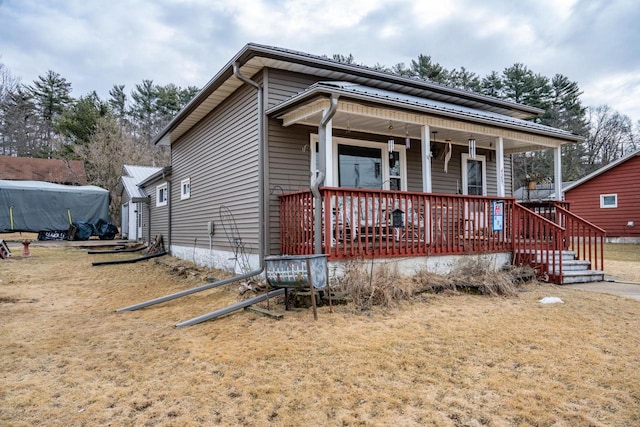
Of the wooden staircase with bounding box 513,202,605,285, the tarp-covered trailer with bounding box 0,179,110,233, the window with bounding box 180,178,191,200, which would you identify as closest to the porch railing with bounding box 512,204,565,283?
the wooden staircase with bounding box 513,202,605,285

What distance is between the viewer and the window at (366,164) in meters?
7.46

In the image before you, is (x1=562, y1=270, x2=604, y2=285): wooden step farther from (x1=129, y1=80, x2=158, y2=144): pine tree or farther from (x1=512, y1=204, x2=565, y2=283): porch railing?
(x1=129, y1=80, x2=158, y2=144): pine tree

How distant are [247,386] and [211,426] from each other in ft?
1.82

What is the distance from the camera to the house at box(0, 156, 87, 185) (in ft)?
86.5

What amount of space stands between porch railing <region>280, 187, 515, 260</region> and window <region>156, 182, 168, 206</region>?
8.13 m

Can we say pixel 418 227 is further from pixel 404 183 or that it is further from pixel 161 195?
pixel 161 195

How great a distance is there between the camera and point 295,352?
140 inches

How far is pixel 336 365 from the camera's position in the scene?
10.6ft

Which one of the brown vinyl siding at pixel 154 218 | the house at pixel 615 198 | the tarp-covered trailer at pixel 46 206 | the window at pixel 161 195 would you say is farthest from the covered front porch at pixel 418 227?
the tarp-covered trailer at pixel 46 206

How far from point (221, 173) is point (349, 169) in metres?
2.92

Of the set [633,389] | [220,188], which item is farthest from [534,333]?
[220,188]

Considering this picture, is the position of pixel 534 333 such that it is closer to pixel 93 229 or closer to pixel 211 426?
pixel 211 426

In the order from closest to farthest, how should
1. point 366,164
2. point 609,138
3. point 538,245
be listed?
point 538,245 < point 366,164 < point 609,138

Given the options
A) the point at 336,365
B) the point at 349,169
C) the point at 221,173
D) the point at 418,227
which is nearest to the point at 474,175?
the point at 349,169
